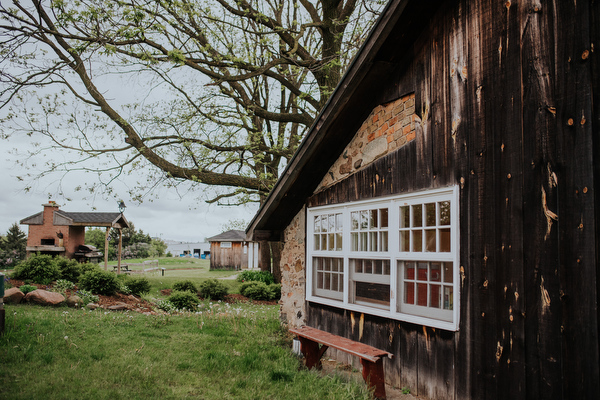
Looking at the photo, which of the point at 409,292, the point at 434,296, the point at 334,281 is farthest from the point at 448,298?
the point at 334,281

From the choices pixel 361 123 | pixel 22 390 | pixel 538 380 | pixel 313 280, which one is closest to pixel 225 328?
pixel 313 280

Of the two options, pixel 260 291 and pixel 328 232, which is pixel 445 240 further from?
pixel 260 291

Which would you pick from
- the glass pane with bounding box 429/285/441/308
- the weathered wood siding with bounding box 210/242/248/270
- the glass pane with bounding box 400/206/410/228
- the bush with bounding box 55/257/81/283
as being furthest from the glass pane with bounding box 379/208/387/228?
the weathered wood siding with bounding box 210/242/248/270

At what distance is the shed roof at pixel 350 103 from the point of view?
5031 millimetres

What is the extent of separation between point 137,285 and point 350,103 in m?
11.0

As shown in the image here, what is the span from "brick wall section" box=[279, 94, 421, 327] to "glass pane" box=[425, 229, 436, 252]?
1236mm

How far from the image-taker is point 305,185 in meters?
7.25

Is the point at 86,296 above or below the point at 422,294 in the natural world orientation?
below

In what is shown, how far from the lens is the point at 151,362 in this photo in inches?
234

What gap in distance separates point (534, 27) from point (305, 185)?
13.9 ft

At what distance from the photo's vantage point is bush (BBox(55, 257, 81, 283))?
45.6ft

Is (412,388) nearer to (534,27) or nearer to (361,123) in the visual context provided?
(361,123)

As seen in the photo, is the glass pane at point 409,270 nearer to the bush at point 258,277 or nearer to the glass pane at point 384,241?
the glass pane at point 384,241

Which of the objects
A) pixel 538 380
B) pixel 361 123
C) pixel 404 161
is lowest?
pixel 538 380
